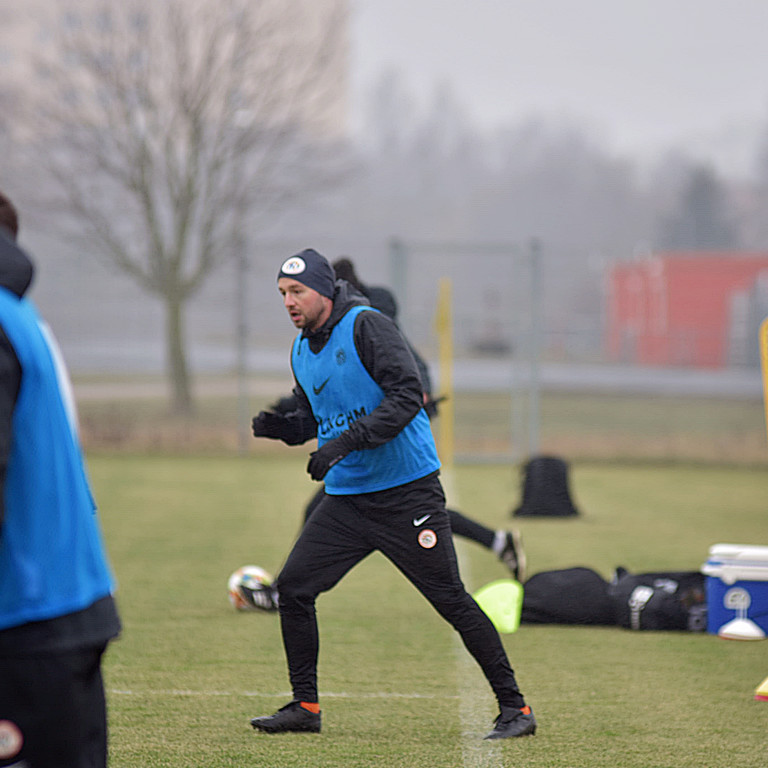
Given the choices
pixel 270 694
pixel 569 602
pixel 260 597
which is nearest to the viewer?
pixel 270 694

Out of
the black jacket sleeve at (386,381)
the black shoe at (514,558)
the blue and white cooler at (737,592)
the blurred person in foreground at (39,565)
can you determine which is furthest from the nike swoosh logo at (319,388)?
the black shoe at (514,558)

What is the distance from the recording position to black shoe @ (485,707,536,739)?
180 inches

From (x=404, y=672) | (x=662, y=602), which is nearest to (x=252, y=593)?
(x=404, y=672)

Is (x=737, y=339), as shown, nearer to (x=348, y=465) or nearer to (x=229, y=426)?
(x=229, y=426)

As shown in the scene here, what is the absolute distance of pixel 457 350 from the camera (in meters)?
19.8

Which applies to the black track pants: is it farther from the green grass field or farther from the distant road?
the distant road

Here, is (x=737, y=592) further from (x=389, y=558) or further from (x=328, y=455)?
(x=328, y=455)

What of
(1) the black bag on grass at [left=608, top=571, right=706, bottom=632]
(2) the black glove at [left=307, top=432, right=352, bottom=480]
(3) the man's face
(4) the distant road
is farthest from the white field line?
(4) the distant road

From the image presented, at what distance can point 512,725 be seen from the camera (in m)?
4.59

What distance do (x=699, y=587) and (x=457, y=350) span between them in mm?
13093

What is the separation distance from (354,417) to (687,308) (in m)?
25.4

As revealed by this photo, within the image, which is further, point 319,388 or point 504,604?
point 504,604

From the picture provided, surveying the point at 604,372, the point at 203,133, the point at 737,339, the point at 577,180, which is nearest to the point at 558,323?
the point at 604,372

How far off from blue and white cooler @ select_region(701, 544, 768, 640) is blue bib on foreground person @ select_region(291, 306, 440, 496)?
2.37 meters
